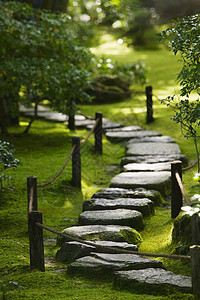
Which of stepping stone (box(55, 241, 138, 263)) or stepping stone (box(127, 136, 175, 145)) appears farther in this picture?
stepping stone (box(127, 136, 175, 145))

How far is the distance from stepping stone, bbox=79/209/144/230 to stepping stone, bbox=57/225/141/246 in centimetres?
21

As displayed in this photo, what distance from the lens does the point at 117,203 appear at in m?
5.38

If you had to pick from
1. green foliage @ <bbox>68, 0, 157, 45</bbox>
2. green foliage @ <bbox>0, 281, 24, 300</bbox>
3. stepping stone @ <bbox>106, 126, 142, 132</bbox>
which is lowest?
green foliage @ <bbox>0, 281, 24, 300</bbox>

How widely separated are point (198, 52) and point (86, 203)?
216cm

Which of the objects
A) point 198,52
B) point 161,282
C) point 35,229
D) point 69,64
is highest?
point 69,64

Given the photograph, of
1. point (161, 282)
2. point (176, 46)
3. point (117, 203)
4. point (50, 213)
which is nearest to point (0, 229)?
point (50, 213)

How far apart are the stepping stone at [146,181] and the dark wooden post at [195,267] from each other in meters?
2.89

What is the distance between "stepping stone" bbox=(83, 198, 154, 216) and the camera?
17.5 feet

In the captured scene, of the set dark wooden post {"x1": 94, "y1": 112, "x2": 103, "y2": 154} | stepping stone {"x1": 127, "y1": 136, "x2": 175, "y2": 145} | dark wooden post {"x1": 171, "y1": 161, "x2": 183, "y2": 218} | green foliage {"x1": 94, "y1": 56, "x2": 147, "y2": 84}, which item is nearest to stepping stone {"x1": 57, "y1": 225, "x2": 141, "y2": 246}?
dark wooden post {"x1": 171, "y1": 161, "x2": 183, "y2": 218}

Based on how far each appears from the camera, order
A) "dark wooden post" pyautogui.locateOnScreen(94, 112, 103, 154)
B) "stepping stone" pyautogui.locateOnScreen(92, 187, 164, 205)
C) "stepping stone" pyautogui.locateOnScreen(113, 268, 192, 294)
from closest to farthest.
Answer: "stepping stone" pyautogui.locateOnScreen(113, 268, 192, 294), "stepping stone" pyautogui.locateOnScreen(92, 187, 164, 205), "dark wooden post" pyautogui.locateOnScreen(94, 112, 103, 154)

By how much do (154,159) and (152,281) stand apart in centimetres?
394

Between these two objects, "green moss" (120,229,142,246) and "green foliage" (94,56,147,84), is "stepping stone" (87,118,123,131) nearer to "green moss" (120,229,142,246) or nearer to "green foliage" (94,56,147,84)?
"green foliage" (94,56,147,84)

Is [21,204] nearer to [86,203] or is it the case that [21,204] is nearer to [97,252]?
[86,203]

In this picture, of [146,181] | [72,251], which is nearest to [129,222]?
[72,251]
